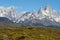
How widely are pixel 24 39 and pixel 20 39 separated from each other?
2.92 meters

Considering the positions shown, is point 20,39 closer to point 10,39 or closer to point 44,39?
point 10,39

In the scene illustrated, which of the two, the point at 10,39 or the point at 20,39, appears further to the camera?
the point at 10,39

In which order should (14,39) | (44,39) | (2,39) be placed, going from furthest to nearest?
(44,39), (14,39), (2,39)

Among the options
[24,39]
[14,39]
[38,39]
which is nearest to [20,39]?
[24,39]

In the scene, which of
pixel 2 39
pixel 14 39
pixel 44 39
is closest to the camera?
pixel 2 39

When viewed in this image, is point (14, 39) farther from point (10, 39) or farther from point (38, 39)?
point (38, 39)

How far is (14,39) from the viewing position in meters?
152

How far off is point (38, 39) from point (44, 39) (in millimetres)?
5209

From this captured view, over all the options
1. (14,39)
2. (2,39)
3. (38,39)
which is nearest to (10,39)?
(14,39)

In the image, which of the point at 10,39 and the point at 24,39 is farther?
the point at 10,39

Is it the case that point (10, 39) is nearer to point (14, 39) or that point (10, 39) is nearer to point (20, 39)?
point (14, 39)

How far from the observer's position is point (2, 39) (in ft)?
456

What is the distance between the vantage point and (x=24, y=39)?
140875mm

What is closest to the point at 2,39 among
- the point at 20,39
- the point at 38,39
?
the point at 20,39
